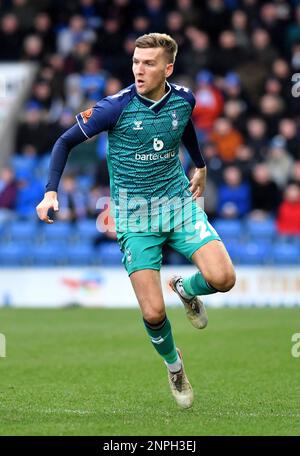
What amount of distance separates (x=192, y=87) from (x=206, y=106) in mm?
991

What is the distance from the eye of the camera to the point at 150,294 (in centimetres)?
816

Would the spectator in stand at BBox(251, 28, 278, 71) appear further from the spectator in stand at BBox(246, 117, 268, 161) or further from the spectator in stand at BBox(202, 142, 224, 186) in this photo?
the spectator in stand at BBox(202, 142, 224, 186)

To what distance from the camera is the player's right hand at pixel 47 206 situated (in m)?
7.60

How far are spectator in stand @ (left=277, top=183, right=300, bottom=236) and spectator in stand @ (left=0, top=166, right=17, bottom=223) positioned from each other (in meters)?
4.84

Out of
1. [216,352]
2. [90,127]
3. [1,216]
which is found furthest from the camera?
[1,216]

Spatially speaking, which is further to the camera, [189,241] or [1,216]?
[1,216]

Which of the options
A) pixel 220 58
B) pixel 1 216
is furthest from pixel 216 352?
pixel 220 58

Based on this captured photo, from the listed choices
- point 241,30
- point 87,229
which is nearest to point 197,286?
point 87,229

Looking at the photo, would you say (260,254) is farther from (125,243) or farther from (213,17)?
(125,243)

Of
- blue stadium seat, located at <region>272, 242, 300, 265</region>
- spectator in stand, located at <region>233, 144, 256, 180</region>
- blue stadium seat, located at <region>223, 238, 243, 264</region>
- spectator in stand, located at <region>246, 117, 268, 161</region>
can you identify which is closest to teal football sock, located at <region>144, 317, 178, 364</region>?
blue stadium seat, located at <region>223, 238, 243, 264</region>

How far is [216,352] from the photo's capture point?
489 inches

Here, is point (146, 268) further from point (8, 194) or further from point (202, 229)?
point (8, 194)

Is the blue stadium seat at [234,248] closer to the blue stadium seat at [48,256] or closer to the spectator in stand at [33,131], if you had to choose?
the blue stadium seat at [48,256]

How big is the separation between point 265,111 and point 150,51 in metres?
12.9
